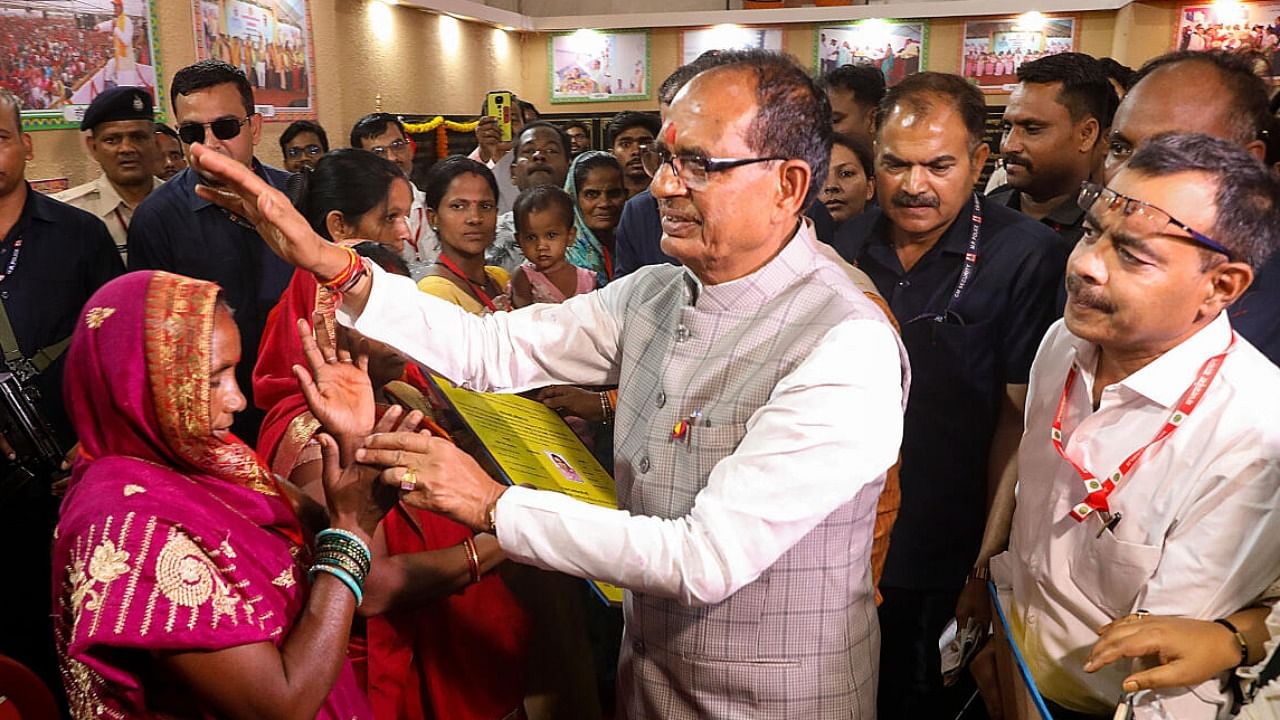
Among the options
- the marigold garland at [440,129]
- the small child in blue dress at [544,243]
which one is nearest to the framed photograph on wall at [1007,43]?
the marigold garland at [440,129]

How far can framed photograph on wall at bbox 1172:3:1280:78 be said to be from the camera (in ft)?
37.1

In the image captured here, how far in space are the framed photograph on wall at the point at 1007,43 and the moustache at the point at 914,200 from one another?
438 inches

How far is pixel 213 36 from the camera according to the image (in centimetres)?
709

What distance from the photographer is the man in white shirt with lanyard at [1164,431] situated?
→ 1.43 m

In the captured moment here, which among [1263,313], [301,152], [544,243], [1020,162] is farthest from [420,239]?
[1263,313]

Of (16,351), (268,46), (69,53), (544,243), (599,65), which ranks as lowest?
(16,351)

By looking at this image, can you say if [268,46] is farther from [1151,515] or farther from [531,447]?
Answer: [1151,515]

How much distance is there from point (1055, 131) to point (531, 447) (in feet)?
7.07

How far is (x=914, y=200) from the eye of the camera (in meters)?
2.35

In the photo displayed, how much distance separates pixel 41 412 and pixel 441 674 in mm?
1558


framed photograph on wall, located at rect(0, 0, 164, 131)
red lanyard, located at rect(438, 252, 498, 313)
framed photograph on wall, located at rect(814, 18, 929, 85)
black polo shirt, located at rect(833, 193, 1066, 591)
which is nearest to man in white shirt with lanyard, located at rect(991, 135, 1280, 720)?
black polo shirt, located at rect(833, 193, 1066, 591)

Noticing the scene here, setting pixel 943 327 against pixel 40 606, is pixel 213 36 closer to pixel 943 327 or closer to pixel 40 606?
pixel 40 606

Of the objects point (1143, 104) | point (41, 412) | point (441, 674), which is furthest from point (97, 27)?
point (1143, 104)

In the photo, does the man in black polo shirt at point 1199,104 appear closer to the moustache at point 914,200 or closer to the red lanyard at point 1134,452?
the moustache at point 914,200
